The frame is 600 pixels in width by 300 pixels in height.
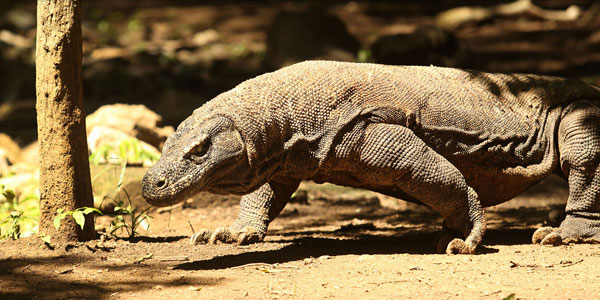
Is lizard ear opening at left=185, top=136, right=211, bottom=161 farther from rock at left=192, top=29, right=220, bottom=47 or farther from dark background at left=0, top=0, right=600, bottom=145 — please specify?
rock at left=192, top=29, right=220, bottom=47

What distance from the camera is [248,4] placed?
765 inches

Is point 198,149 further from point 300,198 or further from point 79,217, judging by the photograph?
point 300,198

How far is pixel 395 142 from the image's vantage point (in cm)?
442

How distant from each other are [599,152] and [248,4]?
50.2 ft

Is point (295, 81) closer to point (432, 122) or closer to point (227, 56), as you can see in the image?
point (432, 122)

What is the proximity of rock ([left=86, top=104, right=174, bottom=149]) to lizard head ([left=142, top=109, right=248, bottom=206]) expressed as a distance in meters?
3.30

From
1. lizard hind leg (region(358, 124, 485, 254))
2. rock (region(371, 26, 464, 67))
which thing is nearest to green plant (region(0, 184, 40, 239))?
lizard hind leg (region(358, 124, 485, 254))

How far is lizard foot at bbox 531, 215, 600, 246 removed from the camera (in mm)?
5012

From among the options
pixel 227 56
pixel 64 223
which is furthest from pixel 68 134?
pixel 227 56

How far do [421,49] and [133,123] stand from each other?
5.37 meters

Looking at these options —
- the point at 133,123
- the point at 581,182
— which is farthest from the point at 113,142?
the point at 581,182

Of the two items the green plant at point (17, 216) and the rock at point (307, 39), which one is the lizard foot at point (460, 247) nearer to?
the green plant at point (17, 216)

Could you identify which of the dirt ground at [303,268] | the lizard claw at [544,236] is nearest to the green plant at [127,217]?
the dirt ground at [303,268]

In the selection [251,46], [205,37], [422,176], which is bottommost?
[422,176]
